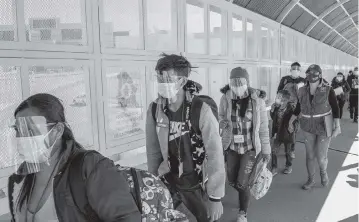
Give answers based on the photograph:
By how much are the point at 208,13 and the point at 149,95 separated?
7.54 feet

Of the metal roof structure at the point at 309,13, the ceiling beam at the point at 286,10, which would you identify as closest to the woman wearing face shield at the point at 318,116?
the metal roof structure at the point at 309,13

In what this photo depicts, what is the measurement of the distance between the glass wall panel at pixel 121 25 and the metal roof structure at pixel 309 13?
3440 mm

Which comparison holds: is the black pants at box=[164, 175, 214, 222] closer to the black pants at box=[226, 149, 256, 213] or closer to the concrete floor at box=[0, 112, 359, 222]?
the concrete floor at box=[0, 112, 359, 222]

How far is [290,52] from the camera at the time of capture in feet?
42.7

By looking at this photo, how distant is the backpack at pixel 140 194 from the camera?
1559mm

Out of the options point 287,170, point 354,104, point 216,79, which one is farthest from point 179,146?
point 354,104

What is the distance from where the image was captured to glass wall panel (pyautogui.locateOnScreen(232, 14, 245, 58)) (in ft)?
25.2

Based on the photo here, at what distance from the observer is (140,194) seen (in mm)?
1765

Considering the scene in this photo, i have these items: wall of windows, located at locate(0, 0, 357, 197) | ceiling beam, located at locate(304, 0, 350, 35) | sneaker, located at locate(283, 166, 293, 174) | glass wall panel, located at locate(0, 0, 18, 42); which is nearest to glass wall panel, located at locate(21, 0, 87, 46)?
wall of windows, located at locate(0, 0, 357, 197)

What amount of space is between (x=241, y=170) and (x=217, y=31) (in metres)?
3.45

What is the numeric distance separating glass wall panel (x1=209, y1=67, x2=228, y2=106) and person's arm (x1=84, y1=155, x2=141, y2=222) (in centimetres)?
508

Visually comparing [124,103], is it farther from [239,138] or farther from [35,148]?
[35,148]

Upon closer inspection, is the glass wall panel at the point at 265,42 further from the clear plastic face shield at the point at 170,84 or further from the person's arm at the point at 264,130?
the clear plastic face shield at the point at 170,84

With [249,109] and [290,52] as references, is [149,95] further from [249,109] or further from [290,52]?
[290,52]
